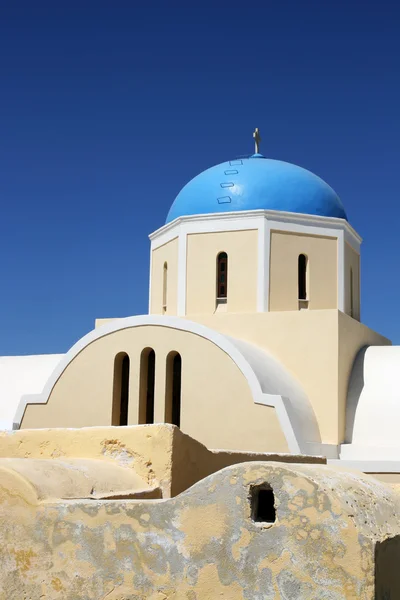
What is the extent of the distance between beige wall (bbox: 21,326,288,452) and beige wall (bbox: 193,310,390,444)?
1.45 metres

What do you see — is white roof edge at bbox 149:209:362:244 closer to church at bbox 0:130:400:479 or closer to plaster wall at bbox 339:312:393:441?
church at bbox 0:130:400:479

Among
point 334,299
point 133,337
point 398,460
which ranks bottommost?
point 398,460

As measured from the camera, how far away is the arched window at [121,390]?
11453mm

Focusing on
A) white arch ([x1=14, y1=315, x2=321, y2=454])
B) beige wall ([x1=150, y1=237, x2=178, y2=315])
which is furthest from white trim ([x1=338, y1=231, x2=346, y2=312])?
beige wall ([x1=150, y1=237, x2=178, y2=315])

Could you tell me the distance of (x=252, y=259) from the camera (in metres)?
12.9

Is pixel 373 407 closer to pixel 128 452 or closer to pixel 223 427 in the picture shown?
pixel 223 427

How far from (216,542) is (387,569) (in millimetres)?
826

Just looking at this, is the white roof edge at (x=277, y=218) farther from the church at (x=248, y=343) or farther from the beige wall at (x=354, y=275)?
the beige wall at (x=354, y=275)

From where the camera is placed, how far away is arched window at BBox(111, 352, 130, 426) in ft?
37.6

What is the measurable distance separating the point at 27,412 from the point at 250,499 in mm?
9147

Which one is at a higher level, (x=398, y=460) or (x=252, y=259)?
(x=252, y=259)

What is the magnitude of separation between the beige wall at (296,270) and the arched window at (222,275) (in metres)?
0.84

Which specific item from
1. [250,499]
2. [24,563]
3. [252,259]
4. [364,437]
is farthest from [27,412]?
[250,499]

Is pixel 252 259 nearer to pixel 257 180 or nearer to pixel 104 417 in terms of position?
pixel 257 180
